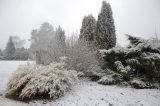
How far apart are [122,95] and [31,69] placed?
2.99 m

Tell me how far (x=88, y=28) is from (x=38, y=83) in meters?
5.20

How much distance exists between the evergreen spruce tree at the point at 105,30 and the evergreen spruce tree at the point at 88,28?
0.88 m

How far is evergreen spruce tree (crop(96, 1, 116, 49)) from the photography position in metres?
8.16

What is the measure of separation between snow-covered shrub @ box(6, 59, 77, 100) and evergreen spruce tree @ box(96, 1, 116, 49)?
3213mm

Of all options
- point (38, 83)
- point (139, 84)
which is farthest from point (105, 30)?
point (38, 83)

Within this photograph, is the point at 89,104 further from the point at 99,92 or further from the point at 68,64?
the point at 68,64

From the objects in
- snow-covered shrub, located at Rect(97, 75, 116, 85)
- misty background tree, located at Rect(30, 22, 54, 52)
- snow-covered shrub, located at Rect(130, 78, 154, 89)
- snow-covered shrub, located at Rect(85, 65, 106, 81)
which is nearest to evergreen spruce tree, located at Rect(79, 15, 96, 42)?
snow-covered shrub, located at Rect(85, 65, 106, 81)

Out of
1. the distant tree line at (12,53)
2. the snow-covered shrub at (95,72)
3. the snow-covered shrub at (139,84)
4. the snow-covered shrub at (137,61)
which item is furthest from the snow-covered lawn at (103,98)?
the distant tree line at (12,53)

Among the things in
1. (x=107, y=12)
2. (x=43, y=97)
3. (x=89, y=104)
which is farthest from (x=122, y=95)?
(x=107, y=12)

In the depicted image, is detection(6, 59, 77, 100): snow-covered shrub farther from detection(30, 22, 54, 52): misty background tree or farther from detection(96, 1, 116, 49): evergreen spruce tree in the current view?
detection(30, 22, 54, 52): misty background tree

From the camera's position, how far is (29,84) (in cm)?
502

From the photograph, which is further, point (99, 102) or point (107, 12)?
point (107, 12)

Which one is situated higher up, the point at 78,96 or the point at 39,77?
the point at 39,77

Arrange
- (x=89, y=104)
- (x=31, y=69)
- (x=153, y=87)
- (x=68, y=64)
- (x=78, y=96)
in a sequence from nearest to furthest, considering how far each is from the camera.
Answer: (x=89, y=104), (x=78, y=96), (x=31, y=69), (x=153, y=87), (x=68, y=64)
